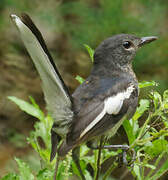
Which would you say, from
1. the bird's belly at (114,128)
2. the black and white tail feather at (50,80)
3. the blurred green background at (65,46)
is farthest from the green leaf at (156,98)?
the blurred green background at (65,46)

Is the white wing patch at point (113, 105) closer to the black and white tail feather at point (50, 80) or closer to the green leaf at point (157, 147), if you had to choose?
the black and white tail feather at point (50, 80)

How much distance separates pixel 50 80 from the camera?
8.34ft

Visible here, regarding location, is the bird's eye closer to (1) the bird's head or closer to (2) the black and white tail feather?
(1) the bird's head

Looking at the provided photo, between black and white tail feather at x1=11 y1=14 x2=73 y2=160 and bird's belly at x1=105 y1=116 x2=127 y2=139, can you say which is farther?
bird's belly at x1=105 y1=116 x2=127 y2=139

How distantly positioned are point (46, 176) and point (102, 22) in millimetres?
3982

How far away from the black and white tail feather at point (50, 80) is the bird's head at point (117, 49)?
64 centimetres

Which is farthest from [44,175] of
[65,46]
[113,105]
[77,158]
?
[65,46]

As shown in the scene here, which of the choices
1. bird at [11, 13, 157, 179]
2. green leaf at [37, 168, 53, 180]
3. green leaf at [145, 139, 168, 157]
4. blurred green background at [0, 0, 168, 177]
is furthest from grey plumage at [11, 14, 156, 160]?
blurred green background at [0, 0, 168, 177]

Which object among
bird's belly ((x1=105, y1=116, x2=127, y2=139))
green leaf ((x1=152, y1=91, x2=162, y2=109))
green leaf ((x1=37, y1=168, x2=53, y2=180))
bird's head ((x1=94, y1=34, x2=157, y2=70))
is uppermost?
bird's head ((x1=94, y1=34, x2=157, y2=70))

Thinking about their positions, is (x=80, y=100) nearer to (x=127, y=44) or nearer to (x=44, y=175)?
(x=44, y=175)

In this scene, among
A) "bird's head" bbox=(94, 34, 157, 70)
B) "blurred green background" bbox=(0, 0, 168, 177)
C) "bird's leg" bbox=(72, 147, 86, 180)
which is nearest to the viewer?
"bird's leg" bbox=(72, 147, 86, 180)

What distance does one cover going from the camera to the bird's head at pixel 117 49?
128 inches

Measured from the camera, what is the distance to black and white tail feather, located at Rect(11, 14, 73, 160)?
2336 millimetres

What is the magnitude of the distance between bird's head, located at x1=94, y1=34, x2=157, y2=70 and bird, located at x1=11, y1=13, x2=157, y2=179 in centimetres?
5
